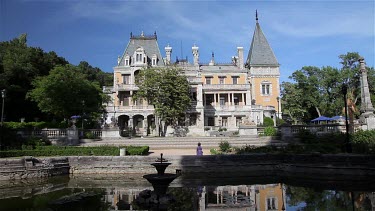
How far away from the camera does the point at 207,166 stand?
18828 millimetres

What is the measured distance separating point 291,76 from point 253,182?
5232 centimetres

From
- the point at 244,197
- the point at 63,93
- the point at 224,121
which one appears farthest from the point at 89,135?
the point at 224,121

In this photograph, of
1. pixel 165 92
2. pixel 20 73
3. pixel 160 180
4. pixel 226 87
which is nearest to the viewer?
pixel 160 180

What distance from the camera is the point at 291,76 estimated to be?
63.8m

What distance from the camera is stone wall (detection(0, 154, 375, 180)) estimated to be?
16906mm

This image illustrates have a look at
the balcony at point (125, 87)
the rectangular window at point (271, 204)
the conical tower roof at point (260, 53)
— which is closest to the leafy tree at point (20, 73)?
the balcony at point (125, 87)

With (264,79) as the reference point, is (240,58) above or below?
above

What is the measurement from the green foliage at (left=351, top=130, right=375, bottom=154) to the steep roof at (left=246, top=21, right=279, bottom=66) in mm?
36901

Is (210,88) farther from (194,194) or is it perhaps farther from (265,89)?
(194,194)

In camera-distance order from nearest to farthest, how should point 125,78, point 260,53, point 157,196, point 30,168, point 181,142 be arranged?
1. point 157,196
2. point 30,168
3. point 181,142
4. point 125,78
5. point 260,53

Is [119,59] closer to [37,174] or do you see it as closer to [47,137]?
[47,137]

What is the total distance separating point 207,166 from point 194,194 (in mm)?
5837

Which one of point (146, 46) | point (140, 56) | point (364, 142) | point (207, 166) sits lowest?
point (207, 166)

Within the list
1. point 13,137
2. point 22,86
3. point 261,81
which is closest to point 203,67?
point 261,81
